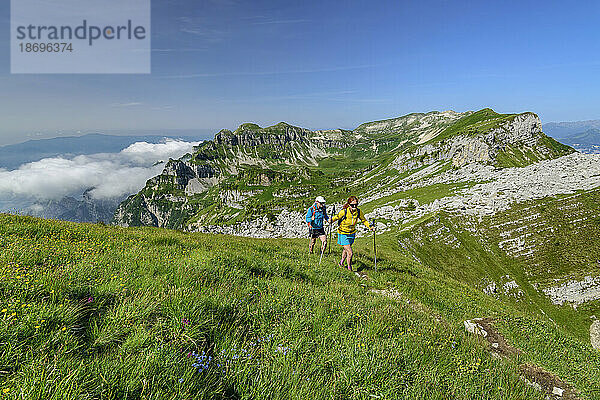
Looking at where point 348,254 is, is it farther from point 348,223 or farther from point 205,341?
point 205,341

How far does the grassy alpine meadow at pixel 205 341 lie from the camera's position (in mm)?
2941

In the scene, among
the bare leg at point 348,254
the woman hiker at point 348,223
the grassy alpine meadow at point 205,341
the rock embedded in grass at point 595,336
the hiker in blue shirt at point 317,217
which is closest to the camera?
the grassy alpine meadow at point 205,341

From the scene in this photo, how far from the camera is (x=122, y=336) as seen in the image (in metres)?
3.65

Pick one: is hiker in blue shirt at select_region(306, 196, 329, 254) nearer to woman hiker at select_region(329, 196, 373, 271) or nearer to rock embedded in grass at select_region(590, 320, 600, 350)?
woman hiker at select_region(329, 196, 373, 271)

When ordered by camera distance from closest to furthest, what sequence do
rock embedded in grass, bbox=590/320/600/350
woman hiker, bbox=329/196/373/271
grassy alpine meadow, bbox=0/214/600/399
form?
grassy alpine meadow, bbox=0/214/600/399
woman hiker, bbox=329/196/373/271
rock embedded in grass, bbox=590/320/600/350

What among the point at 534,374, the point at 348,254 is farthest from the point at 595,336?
the point at 534,374

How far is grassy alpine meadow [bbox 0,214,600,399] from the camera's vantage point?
9.65ft

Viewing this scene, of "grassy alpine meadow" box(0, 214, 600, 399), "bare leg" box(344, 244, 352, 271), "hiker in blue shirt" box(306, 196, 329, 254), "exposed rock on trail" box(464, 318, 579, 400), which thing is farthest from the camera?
"hiker in blue shirt" box(306, 196, 329, 254)

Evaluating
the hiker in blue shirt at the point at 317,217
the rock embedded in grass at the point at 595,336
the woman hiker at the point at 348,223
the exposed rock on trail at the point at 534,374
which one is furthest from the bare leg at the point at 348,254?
the rock embedded in grass at the point at 595,336

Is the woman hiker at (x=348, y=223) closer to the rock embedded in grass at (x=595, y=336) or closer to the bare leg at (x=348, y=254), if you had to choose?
the bare leg at (x=348, y=254)

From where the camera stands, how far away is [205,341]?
12.7 feet

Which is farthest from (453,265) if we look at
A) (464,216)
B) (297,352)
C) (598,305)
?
(297,352)

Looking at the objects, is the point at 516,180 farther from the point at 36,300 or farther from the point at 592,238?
the point at 36,300

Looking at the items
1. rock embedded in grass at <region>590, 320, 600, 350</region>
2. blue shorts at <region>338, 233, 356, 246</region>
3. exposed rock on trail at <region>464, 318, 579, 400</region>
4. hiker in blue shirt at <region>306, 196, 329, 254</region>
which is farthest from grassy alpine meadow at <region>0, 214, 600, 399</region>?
rock embedded in grass at <region>590, 320, 600, 350</region>
